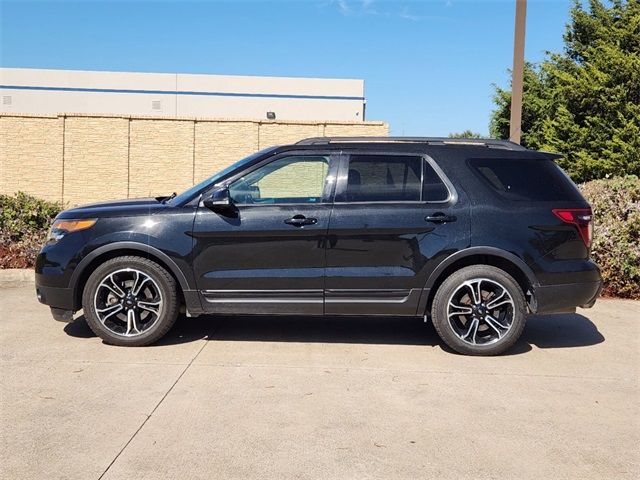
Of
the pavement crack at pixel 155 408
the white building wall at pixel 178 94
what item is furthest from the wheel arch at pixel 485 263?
the white building wall at pixel 178 94

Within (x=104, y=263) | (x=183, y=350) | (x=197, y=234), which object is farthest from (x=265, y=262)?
(x=104, y=263)

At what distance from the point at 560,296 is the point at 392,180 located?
1755mm

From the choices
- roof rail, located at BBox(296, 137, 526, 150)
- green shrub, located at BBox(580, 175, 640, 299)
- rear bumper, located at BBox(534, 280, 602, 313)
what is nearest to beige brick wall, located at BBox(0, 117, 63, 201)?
roof rail, located at BBox(296, 137, 526, 150)

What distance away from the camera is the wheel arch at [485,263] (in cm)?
509

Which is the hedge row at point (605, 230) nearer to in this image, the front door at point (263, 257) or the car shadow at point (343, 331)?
the car shadow at point (343, 331)

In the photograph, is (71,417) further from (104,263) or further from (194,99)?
(194,99)

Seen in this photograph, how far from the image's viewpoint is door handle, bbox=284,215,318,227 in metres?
5.12

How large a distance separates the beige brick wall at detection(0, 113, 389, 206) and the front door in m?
15.0

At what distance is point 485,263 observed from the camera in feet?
17.3

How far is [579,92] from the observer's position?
16.5 m

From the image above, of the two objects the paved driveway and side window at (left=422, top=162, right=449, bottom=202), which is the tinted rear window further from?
the paved driveway

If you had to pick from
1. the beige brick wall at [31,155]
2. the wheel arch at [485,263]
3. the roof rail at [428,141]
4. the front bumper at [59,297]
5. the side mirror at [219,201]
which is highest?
the beige brick wall at [31,155]

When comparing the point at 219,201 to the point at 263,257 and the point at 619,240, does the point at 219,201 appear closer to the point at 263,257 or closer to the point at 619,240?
the point at 263,257

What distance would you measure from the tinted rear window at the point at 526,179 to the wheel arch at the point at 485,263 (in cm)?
53
